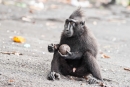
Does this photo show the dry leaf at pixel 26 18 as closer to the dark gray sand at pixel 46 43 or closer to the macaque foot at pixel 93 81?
the dark gray sand at pixel 46 43

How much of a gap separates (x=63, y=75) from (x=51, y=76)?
620 millimetres

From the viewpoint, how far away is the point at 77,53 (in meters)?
7.71

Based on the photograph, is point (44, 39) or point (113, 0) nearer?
point (44, 39)

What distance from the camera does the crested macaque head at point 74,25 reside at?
771 cm

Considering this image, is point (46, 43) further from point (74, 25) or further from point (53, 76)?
point (53, 76)

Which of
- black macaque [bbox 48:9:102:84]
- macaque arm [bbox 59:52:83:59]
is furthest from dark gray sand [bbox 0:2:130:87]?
macaque arm [bbox 59:52:83:59]

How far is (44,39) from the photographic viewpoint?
12094mm

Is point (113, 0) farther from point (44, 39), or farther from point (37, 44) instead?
point (37, 44)

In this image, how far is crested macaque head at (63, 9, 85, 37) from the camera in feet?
25.3

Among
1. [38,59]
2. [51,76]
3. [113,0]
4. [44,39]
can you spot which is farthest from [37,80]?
[113,0]

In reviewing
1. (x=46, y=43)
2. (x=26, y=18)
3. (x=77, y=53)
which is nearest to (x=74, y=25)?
(x=77, y=53)

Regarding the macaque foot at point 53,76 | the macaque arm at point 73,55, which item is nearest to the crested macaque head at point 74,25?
the macaque arm at point 73,55

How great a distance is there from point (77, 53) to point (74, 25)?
574mm

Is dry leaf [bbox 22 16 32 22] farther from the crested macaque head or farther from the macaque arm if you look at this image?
the macaque arm
